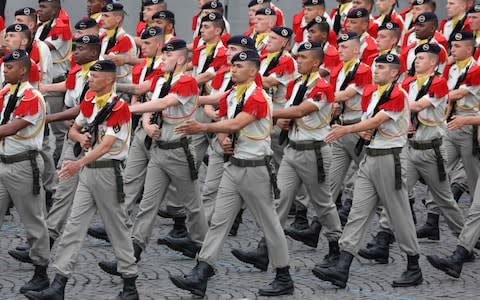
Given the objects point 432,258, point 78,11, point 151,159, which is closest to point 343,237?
point 432,258

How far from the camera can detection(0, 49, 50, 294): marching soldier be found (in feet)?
37.9

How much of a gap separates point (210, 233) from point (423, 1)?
558 centimetres

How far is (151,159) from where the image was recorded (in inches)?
500

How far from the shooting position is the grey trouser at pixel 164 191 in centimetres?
1246

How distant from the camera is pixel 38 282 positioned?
11.6m

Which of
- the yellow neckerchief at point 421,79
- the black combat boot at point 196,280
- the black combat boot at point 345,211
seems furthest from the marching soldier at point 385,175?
the black combat boot at point 345,211

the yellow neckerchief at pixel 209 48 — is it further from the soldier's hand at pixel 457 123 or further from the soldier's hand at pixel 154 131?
the soldier's hand at pixel 457 123

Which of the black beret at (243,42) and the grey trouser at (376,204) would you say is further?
the black beret at (243,42)

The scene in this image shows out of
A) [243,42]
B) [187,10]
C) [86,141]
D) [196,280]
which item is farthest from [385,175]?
[187,10]

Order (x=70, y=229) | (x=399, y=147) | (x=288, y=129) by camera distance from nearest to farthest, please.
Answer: (x=70, y=229) < (x=399, y=147) < (x=288, y=129)

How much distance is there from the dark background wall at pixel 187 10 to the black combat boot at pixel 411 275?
9.36 m

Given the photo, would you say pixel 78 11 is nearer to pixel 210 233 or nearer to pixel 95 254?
pixel 95 254

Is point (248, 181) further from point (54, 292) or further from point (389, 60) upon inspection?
point (54, 292)

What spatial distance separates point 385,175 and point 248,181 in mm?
1272
